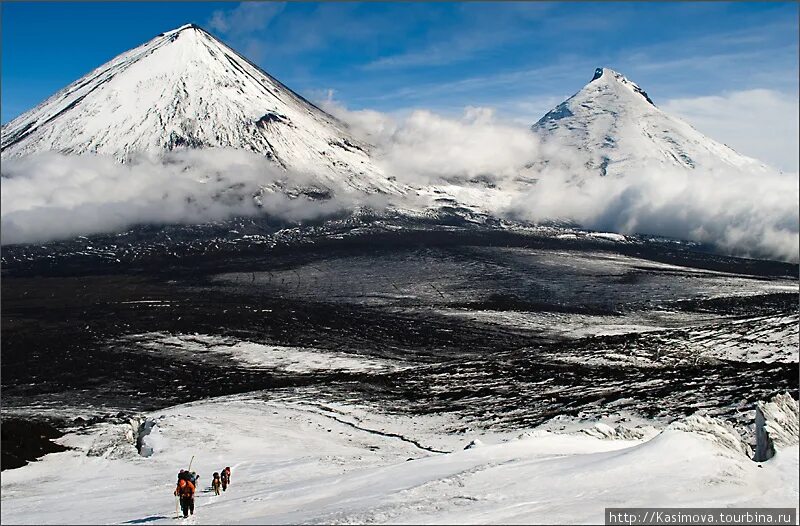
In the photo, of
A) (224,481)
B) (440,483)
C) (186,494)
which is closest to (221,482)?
(224,481)

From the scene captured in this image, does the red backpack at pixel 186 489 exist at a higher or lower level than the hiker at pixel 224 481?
higher

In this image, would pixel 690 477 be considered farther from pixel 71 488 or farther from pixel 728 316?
pixel 728 316

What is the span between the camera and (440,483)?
19219mm

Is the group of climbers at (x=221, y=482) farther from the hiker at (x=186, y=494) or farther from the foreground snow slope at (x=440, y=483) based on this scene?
the hiker at (x=186, y=494)

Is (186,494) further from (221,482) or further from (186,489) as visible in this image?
(221,482)

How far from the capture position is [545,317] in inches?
4067

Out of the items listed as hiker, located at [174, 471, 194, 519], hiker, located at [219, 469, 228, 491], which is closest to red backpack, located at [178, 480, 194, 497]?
hiker, located at [174, 471, 194, 519]

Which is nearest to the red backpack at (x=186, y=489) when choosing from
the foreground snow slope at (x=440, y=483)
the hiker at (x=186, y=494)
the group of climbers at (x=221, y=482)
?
the hiker at (x=186, y=494)

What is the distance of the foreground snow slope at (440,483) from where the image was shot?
1692cm

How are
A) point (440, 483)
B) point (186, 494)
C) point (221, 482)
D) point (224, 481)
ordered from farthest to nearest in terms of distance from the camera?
1. point (224, 481)
2. point (221, 482)
3. point (440, 483)
4. point (186, 494)

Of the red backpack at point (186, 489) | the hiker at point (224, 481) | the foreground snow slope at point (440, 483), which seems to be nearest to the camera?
the foreground snow slope at point (440, 483)

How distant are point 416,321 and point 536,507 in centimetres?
8352

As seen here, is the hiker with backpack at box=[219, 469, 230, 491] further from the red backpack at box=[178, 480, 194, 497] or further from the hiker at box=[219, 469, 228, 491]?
the red backpack at box=[178, 480, 194, 497]

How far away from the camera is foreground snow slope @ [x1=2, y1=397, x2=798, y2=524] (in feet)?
55.5
